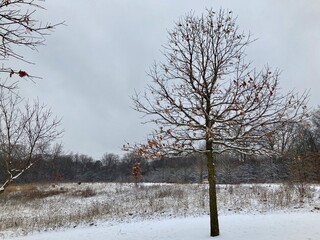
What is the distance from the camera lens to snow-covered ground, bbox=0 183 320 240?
32.6 feet

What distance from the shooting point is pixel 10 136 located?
819cm

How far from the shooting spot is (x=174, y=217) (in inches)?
553

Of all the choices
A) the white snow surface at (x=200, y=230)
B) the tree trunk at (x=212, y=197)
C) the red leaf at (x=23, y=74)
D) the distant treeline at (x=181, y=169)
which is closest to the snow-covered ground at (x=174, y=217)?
the white snow surface at (x=200, y=230)

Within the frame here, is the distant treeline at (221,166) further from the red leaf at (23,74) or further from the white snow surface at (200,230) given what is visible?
the red leaf at (23,74)

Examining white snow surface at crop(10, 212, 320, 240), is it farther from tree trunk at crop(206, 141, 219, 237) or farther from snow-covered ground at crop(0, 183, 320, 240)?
tree trunk at crop(206, 141, 219, 237)

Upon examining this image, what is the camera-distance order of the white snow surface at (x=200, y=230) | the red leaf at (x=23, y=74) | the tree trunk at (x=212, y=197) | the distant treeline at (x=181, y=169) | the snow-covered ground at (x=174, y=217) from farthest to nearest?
the distant treeline at (x=181, y=169) → the snow-covered ground at (x=174, y=217) → the tree trunk at (x=212, y=197) → the white snow surface at (x=200, y=230) → the red leaf at (x=23, y=74)

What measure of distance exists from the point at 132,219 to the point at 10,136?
320 inches

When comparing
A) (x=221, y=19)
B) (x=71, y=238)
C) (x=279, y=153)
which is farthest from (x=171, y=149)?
(x=71, y=238)

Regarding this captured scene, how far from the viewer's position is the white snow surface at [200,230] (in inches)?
351

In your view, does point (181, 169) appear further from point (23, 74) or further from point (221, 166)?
point (23, 74)

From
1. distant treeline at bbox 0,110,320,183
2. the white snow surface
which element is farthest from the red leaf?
the white snow surface

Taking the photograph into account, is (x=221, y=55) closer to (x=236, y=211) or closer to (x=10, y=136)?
(x=10, y=136)

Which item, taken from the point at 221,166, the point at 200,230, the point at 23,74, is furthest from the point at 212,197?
the point at 221,166

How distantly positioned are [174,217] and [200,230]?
3.76 m
